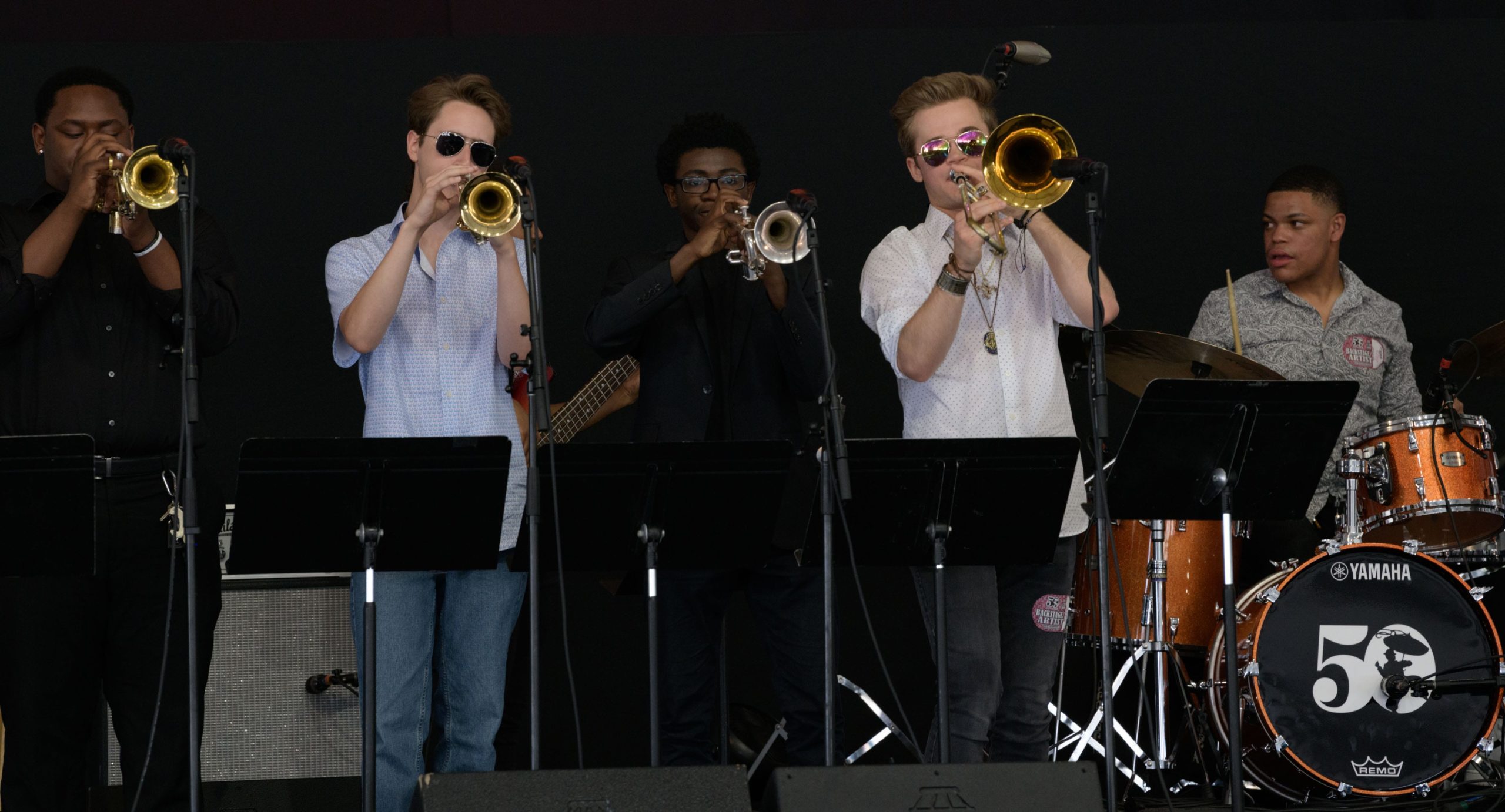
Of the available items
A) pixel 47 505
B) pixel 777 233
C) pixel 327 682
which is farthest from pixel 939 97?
pixel 327 682

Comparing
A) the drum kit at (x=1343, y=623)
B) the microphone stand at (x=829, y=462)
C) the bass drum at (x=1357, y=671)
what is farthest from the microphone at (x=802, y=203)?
the bass drum at (x=1357, y=671)

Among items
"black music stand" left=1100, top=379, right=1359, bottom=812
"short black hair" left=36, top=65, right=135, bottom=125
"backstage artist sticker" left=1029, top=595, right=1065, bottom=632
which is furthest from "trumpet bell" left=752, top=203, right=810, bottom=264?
"short black hair" left=36, top=65, right=135, bottom=125

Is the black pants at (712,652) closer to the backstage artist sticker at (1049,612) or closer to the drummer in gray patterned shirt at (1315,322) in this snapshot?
the backstage artist sticker at (1049,612)

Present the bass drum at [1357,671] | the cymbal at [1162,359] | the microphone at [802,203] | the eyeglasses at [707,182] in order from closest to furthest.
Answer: the microphone at [802,203] < the eyeglasses at [707,182] < the cymbal at [1162,359] < the bass drum at [1357,671]

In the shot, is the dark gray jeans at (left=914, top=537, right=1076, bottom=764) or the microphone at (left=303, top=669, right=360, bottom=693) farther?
the microphone at (left=303, top=669, right=360, bottom=693)

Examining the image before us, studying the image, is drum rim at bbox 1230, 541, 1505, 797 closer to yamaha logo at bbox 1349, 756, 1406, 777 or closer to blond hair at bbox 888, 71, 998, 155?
yamaha logo at bbox 1349, 756, 1406, 777

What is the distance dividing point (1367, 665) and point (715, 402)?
6.41 feet

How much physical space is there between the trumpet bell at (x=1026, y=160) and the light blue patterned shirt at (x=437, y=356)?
3.74 ft

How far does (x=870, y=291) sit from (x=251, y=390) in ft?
8.28

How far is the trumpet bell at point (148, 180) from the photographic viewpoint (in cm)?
331

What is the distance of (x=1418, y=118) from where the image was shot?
553cm

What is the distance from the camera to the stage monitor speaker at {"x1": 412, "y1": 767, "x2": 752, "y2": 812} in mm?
2680

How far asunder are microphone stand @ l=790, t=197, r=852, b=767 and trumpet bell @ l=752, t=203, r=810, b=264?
0.55 feet

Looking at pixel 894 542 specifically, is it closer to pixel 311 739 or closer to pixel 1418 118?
pixel 311 739
